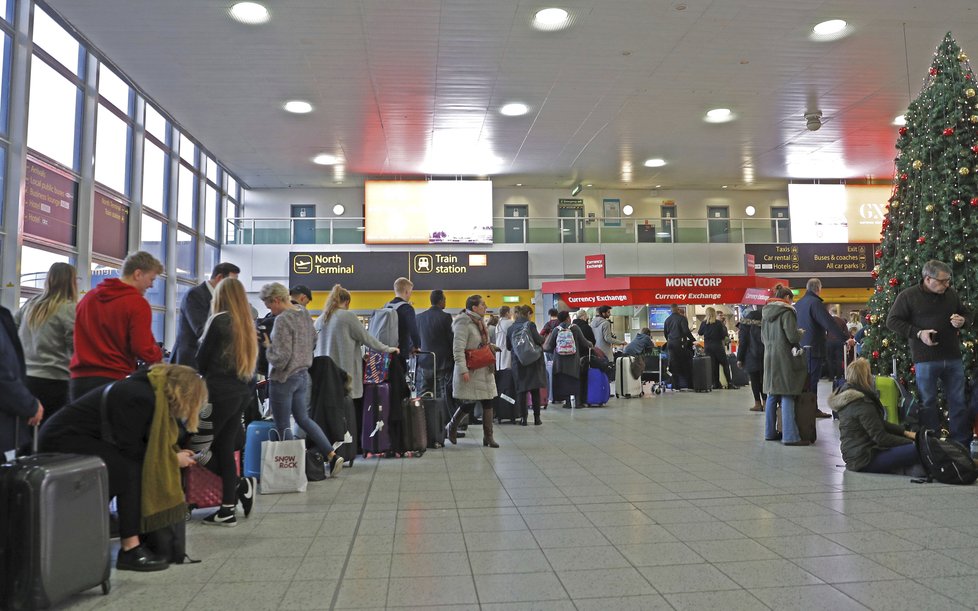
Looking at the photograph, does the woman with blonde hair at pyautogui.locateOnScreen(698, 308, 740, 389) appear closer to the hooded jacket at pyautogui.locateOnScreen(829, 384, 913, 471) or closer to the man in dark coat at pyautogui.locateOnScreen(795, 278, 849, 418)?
the man in dark coat at pyautogui.locateOnScreen(795, 278, 849, 418)

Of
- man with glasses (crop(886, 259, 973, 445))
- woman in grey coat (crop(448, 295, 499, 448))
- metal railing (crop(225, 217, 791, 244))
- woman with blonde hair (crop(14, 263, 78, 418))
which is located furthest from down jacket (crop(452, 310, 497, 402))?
metal railing (crop(225, 217, 791, 244))

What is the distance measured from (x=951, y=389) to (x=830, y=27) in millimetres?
6632

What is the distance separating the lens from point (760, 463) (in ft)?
19.2

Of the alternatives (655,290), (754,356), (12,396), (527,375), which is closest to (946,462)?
(754,356)

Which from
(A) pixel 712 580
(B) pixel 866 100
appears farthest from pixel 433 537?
(B) pixel 866 100

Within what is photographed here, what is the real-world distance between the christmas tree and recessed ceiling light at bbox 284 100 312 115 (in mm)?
10025

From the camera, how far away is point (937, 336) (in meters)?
5.55

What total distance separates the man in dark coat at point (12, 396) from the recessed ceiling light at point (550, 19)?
7.83 metres

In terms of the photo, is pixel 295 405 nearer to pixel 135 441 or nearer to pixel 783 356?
pixel 135 441

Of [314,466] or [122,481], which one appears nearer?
[122,481]

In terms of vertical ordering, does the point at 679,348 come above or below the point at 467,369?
above

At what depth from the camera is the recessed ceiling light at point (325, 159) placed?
17.0 m

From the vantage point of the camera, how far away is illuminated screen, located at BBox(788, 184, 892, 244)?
64.0 feet

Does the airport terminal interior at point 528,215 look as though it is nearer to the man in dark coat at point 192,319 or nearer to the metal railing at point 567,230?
the metal railing at point 567,230
